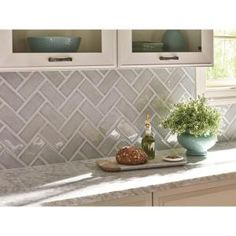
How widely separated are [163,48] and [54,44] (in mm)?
605

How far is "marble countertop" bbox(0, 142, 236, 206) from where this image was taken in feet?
5.65

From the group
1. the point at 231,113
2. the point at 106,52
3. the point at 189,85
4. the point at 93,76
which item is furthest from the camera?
the point at 231,113

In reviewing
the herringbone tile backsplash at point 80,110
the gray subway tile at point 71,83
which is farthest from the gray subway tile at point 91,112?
the gray subway tile at point 71,83

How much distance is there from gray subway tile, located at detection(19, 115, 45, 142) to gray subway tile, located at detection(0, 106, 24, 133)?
0.03m

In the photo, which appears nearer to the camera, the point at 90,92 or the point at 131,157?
the point at 131,157

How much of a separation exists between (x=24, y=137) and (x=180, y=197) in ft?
2.84

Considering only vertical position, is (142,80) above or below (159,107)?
above

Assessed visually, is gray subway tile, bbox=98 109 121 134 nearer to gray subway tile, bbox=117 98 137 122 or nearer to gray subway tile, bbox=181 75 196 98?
gray subway tile, bbox=117 98 137 122

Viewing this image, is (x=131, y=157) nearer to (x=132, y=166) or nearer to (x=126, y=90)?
(x=132, y=166)

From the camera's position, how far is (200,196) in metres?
2.05

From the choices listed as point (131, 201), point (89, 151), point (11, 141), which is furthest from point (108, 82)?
point (131, 201)

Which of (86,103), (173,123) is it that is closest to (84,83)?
(86,103)
